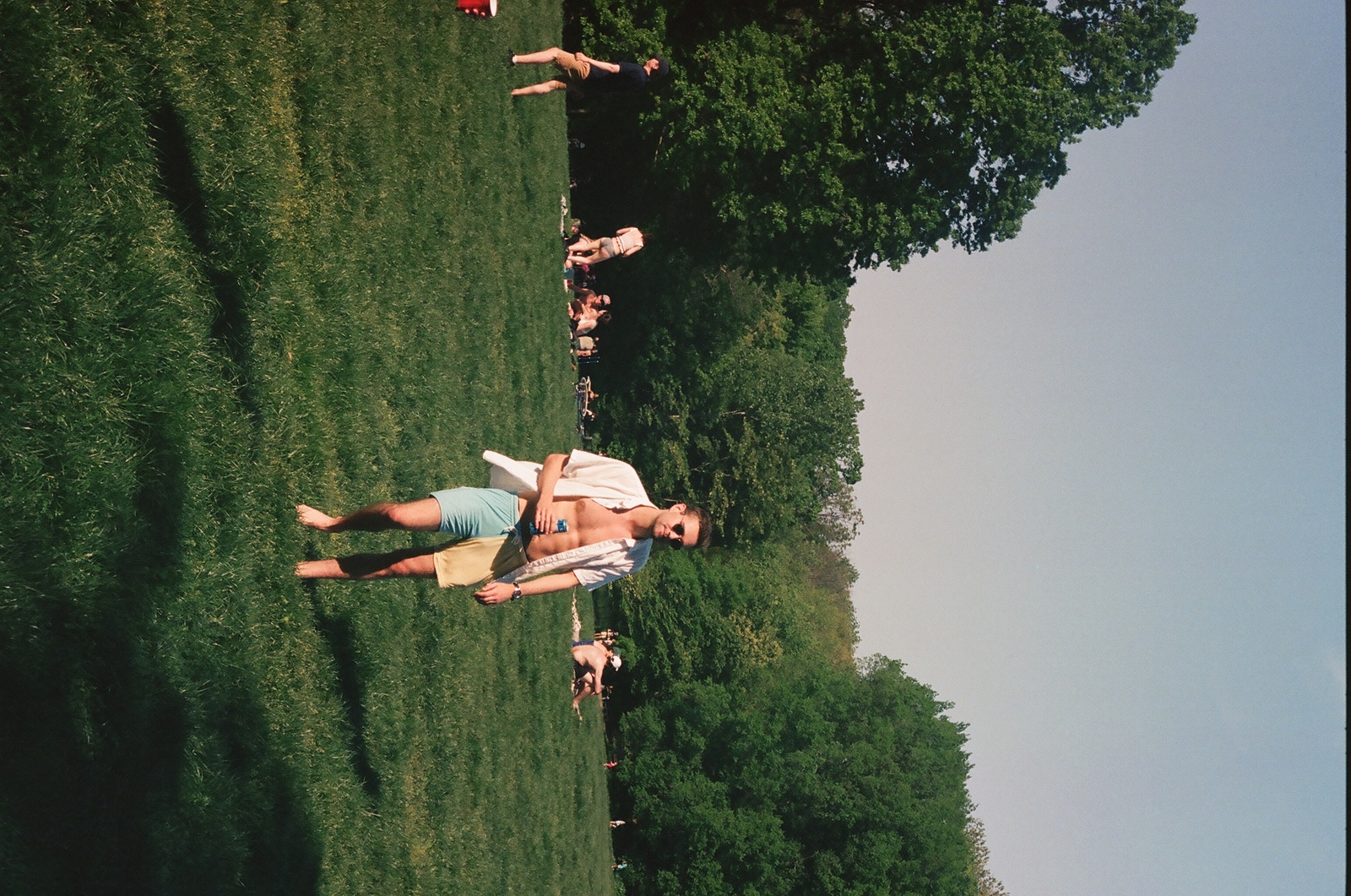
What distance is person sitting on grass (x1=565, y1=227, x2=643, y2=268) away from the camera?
2484cm

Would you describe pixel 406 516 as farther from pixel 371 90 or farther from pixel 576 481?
pixel 371 90

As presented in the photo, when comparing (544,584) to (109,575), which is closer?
(109,575)

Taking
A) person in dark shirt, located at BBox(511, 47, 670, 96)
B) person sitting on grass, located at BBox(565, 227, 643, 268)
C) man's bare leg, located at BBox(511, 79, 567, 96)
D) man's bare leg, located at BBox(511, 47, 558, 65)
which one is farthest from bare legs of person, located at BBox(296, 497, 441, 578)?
person sitting on grass, located at BBox(565, 227, 643, 268)

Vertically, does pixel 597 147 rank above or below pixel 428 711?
above

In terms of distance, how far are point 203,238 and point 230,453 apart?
57.4 inches

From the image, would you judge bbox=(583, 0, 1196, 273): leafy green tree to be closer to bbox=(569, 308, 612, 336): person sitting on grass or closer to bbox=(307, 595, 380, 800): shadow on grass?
bbox=(569, 308, 612, 336): person sitting on grass

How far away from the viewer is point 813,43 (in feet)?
86.1

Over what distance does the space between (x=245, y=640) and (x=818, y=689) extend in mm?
34638

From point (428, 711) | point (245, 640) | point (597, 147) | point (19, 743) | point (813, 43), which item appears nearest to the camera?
point (19, 743)

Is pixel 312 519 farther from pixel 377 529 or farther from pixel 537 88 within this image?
pixel 537 88

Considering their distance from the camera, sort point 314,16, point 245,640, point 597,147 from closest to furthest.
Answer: point 245,640, point 314,16, point 597,147

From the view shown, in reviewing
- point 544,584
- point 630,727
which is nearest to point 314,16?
point 544,584

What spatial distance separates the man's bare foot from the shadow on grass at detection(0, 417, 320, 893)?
54.4 inches

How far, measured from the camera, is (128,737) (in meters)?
5.70
